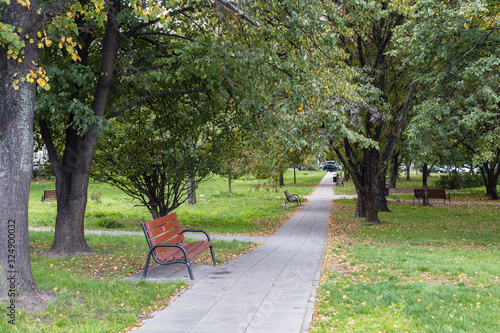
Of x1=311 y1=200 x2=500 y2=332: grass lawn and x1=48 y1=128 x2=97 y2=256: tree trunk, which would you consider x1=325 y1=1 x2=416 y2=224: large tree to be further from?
x1=48 y1=128 x2=97 y2=256: tree trunk

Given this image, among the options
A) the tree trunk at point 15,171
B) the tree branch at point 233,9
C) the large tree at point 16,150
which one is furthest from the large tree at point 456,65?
the tree trunk at point 15,171

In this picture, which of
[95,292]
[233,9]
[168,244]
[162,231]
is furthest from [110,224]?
[233,9]

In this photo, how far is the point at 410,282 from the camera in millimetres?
→ 6340

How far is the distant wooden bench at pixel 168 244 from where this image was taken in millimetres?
6297

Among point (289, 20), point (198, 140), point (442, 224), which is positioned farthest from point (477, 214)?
point (289, 20)

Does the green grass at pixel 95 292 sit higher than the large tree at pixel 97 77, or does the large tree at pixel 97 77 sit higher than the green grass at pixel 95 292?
the large tree at pixel 97 77

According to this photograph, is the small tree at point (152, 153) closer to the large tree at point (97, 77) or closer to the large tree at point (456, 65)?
the large tree at point (97, 77)

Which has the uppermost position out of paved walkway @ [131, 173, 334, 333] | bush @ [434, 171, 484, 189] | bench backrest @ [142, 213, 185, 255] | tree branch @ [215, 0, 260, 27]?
tree branch @ [215, 0, 260, 27]

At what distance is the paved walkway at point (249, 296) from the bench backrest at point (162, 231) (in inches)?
19.6

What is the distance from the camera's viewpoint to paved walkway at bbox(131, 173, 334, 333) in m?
4.36

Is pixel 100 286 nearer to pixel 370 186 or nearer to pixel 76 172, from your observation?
pixel 76 172

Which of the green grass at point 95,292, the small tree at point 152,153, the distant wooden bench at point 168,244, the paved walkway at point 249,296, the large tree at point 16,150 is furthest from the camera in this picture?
the small tree at point 152,153

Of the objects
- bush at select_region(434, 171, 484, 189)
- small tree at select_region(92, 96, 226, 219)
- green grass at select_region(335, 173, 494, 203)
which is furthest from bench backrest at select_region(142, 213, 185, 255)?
bush at select_region(434, 171, 484, 189)

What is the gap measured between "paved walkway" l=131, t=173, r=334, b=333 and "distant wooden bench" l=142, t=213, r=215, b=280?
0.95 feet
